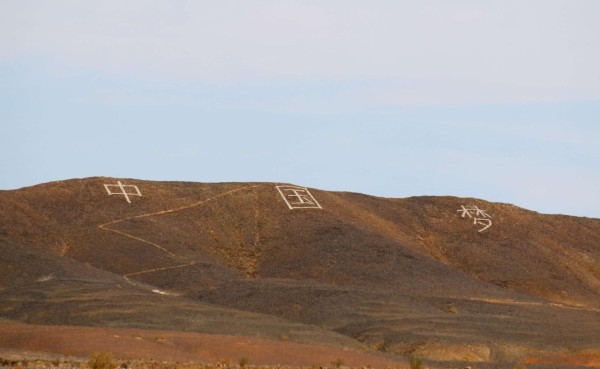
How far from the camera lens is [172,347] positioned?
4203 centimetres

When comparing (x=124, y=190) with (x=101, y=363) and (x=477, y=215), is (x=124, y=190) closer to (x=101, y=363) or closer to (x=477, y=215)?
(x=477, y=215)

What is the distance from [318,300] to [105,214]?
24.4m

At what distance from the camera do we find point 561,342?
52938 millimetres

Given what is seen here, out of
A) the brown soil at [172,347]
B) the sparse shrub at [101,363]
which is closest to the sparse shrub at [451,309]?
the brown soil at [172,347]

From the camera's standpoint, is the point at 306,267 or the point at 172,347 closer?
the point at 172,347

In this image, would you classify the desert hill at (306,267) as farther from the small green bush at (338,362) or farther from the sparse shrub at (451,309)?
the small green bush at (338,362)

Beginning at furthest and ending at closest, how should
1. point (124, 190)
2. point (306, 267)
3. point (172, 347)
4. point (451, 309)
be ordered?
point (124, 190), point (306, 267), point (451, 309), point (172, 347)

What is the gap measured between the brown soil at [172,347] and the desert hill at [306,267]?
15.9 feet

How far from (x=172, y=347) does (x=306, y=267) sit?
36.7 meters

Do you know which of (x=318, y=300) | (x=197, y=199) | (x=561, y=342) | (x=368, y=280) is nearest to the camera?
(x=561, y=342)

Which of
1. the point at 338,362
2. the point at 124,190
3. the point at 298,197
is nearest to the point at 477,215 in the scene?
the point at 298,197

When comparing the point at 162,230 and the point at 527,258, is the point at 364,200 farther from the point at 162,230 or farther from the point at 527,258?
the point at 162,230

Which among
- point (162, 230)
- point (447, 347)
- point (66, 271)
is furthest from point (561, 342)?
point (162, 230)

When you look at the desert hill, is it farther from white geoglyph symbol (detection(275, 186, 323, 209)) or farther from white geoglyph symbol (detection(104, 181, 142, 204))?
white geoglyph symbol (detection(104, 181, 142, 204))
